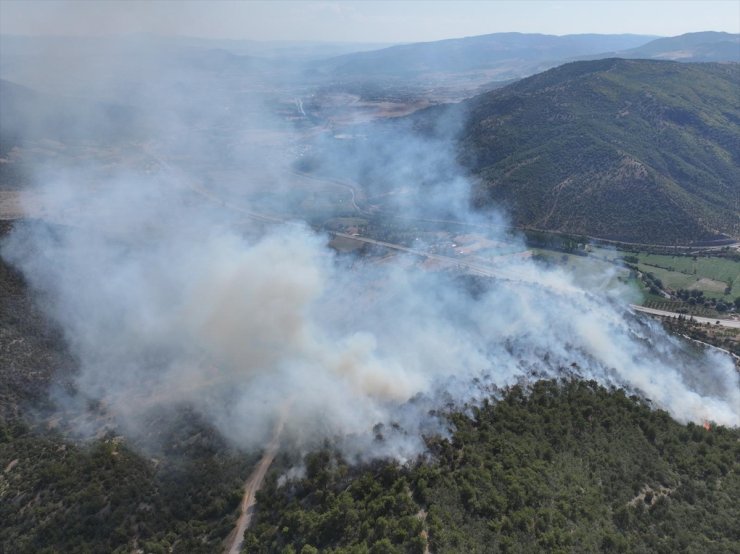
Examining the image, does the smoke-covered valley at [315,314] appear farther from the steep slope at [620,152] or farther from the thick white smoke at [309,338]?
the steep slope at [620,152]

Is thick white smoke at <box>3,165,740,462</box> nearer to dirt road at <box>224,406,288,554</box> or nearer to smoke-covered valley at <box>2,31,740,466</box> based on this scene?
smoke-covered valley at <box>2,31,740,466</box>

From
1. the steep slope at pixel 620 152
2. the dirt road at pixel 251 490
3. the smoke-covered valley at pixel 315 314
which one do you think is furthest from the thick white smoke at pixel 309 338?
the steep slope at pixel 620 152

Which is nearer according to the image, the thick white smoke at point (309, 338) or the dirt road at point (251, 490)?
the dirt road at point (251, 490)

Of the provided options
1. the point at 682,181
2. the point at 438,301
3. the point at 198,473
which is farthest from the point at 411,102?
the point at 198,473

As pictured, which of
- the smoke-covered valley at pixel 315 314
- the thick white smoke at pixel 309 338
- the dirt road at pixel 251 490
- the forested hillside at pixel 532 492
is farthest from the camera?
the thick white smoke at pixel 309 338

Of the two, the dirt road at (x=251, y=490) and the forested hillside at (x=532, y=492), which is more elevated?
the forested hillside at (x=532, y=492)

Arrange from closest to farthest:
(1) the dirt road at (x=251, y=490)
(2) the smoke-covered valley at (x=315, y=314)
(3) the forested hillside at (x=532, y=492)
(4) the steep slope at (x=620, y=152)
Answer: (3) the forested hillside at (x=532, y=492), (1) the dirt road at (x=251, y=490), (2) the smoke-covered valley at (x=315, y=314), (4) the steep slope at (x=620, y=152)

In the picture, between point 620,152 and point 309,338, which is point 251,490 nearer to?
point 309,338
